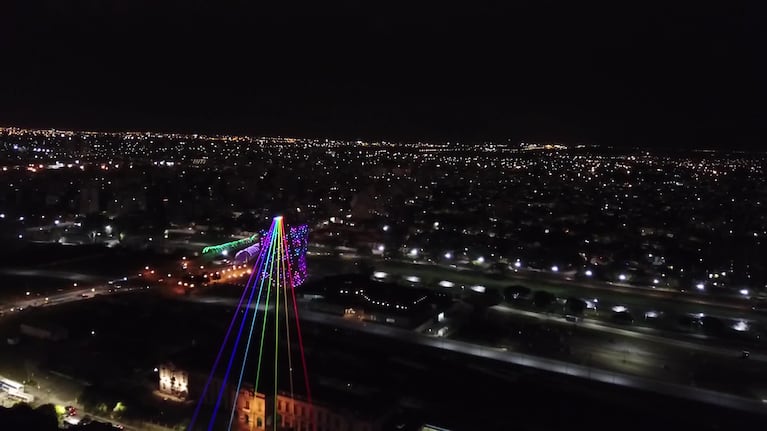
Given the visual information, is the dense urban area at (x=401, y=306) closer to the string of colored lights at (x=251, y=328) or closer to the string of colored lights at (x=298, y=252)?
the string of colored lights at (x=251, y=328)

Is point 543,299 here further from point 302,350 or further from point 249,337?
point 249,337

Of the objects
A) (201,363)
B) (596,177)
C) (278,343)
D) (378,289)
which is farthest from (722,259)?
(596,177)

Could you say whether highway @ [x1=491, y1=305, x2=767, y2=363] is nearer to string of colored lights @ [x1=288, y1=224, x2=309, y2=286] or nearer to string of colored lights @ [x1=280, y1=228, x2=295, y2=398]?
string of colored lights @ [x1=280, y1=228, x2=295, y2=398]

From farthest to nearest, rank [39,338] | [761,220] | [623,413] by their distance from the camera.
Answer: [761,220], [39,338], [623,413]

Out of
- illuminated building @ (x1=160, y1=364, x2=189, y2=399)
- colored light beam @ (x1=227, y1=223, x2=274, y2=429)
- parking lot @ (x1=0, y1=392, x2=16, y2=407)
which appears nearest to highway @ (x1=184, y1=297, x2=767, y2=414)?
colored light beam @ (x1=227, y1=223, x2=274, y2=429)

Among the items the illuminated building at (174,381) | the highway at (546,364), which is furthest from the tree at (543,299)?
the illuminated building at (174,381)

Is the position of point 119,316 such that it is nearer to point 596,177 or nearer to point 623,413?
point 623,413

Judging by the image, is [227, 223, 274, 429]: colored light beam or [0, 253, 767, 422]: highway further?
[0, 253, 767, 422]: highway
